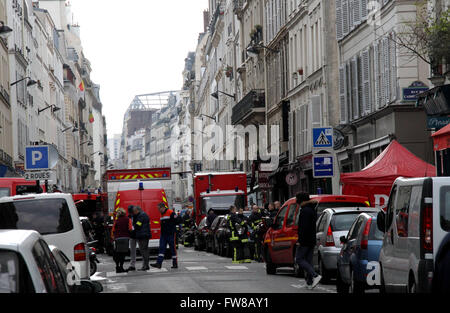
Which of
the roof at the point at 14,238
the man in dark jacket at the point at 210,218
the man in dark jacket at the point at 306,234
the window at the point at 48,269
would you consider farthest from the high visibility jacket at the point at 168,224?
the roof at the point at 14,238

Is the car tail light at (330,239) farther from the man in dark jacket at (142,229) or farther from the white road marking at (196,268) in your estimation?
the man in dark jacket at (142,229)

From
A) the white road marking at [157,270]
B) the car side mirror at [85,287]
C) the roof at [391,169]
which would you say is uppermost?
the roof at [391,169]

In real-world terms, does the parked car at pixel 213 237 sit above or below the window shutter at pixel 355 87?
below

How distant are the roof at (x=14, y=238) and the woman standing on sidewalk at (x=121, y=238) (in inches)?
803

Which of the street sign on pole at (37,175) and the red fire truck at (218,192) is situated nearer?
the street sign on pole at (37,175)

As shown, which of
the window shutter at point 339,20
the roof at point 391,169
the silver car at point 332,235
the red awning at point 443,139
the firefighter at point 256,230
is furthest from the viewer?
the window shutter at point 339,20

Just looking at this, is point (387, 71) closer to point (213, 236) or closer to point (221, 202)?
point (213, 236)

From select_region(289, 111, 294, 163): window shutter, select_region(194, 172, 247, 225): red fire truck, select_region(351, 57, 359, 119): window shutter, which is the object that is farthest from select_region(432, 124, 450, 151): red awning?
select_region(289, 111, 294, 163): window shutter

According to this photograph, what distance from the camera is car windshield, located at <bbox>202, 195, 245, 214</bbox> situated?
46438 millimetres

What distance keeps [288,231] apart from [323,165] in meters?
6.38

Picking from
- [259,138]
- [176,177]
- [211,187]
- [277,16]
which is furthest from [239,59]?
[176,177]

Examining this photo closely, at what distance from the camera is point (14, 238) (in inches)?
283

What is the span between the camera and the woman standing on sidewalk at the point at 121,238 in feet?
92.5

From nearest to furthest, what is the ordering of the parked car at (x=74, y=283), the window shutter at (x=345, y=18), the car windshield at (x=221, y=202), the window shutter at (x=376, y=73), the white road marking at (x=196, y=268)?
the parked car at (x=74, y=283), the white road marking at (x=196, y=268), the window shutter at (x=376, y=73), the window shutter at (x=345, y=18), the car windshield at (x=221, y=202)
